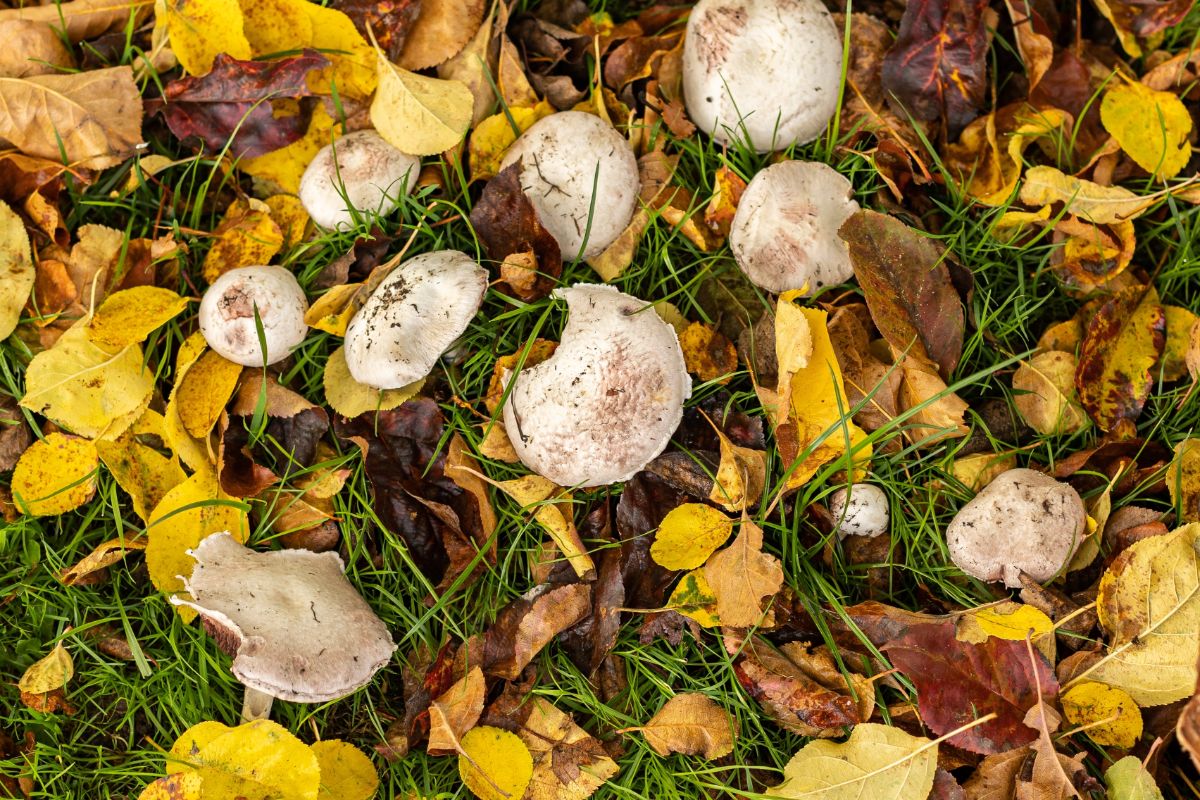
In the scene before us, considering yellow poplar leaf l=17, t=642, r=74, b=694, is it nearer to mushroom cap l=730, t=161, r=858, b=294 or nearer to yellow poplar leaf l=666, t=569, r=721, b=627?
yellow poplar leaf l=666, t=569, r=721, b=627

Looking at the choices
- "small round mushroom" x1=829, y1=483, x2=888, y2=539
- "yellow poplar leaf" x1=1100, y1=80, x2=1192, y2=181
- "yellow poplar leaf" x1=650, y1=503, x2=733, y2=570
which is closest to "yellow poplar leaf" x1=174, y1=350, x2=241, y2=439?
"yellow poplar leaf" x1=650, y1=503, x2=733, y2=570

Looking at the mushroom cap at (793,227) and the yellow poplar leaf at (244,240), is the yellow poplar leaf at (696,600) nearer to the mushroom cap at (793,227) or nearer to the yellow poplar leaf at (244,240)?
the mushroom cap at (793,227)

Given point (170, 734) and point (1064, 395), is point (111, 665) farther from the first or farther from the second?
point (1064, 395)

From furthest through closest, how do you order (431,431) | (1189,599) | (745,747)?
(431,431) → (745,747) → (1189,599)

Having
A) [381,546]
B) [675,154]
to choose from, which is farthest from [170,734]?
[675,154]

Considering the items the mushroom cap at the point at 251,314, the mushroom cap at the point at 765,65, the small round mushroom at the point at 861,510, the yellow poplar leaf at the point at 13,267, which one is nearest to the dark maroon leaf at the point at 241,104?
the mushroom cap at the point at 251,314
